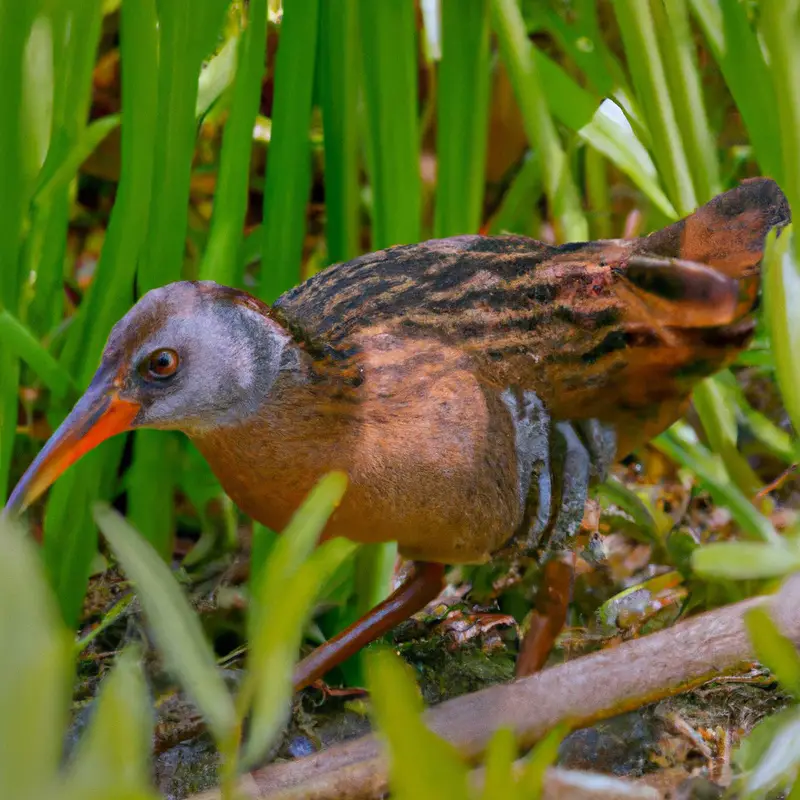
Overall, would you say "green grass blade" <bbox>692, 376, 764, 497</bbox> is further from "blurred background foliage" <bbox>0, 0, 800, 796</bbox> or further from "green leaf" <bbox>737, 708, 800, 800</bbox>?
"green leaf" <bbox>737, 708, 800, 800</bbox>

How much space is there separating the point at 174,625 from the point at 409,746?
7.9 inches

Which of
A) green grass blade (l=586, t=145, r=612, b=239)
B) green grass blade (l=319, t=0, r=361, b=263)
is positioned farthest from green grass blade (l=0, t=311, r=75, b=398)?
green grass blade (l=586, t=145, r=612, b=239)

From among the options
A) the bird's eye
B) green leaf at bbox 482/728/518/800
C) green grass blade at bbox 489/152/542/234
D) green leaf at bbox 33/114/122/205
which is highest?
green leaf at bbox 33/114/122/205

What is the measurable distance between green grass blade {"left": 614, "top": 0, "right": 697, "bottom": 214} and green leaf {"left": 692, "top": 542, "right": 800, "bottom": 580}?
1.13 meters

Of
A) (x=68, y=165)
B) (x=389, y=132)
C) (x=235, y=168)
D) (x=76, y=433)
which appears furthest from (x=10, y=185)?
(x=389, y=132)

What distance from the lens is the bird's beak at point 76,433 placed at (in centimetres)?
139

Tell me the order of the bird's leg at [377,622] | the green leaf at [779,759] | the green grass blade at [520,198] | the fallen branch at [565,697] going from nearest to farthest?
the green leaf at [779,759]
the fallen branch at [565,697]
the bird's leg at [377,622]
the green grass blade at [520,198]

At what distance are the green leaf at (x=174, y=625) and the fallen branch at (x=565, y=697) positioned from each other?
34cm

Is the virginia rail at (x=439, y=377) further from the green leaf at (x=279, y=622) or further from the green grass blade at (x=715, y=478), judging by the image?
the green leaf at (x=279, y=622)

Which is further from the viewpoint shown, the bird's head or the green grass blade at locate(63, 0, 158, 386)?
the green grass blade at locate(63, 0, 158, 386)

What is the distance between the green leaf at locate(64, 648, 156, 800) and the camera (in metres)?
0.55

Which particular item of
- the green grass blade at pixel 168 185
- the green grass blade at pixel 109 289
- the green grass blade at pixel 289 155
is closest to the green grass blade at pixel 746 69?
the green grass blade at pixel 289 155

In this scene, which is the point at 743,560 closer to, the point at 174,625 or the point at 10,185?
the point at 174,625

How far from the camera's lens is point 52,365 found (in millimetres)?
1598
